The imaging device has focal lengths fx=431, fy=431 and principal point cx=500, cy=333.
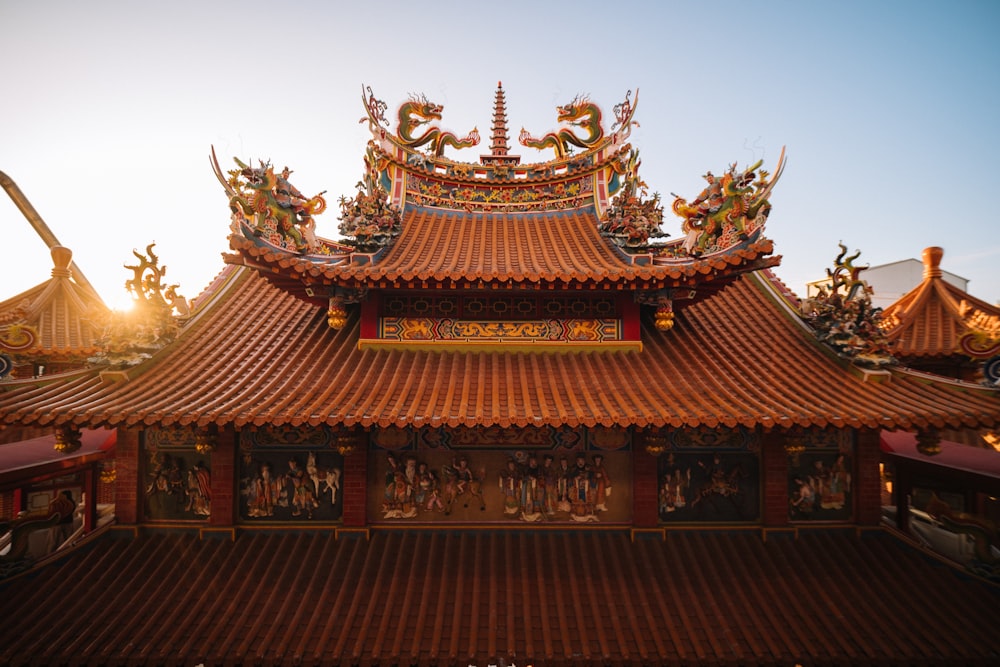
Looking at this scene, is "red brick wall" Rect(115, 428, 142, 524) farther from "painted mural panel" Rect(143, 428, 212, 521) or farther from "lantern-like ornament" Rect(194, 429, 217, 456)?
"lantern-like ornament" Rect(194, 429, 217, 456)

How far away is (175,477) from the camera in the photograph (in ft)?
24.4

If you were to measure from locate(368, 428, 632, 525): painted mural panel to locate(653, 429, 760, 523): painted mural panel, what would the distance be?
0.70m

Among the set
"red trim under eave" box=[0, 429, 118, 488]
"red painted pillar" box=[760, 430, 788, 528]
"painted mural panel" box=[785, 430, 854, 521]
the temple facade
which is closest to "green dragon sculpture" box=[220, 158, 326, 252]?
the temple facade

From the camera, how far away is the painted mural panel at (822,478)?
7.43 m

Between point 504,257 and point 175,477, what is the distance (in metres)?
6.97

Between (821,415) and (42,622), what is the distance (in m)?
11.0

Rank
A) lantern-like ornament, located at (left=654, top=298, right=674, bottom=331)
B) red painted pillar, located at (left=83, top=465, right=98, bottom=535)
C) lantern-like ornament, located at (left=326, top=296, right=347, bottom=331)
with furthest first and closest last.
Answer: red painted pillar, located at (left=83, top=465, right=98, bottom=535) → lantern-like ornament, located at (left=654, top=298, right=674, bottom=331) → lantern-like ornament, located at (left=326, top=296, right=347, bottom=331)

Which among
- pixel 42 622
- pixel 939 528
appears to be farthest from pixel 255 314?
pixel 939 528

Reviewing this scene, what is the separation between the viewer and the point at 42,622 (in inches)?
227

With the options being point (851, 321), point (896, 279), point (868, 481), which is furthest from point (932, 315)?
point (896, 279)

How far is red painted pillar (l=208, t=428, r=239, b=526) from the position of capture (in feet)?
23.7

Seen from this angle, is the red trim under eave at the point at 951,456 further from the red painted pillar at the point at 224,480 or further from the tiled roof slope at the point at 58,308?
the tiled roof slope at the point at 58,308

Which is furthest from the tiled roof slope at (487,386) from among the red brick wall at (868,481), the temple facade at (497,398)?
the red brick wall at (868,481)

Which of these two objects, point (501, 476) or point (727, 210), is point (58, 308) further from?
point (727, 210)
